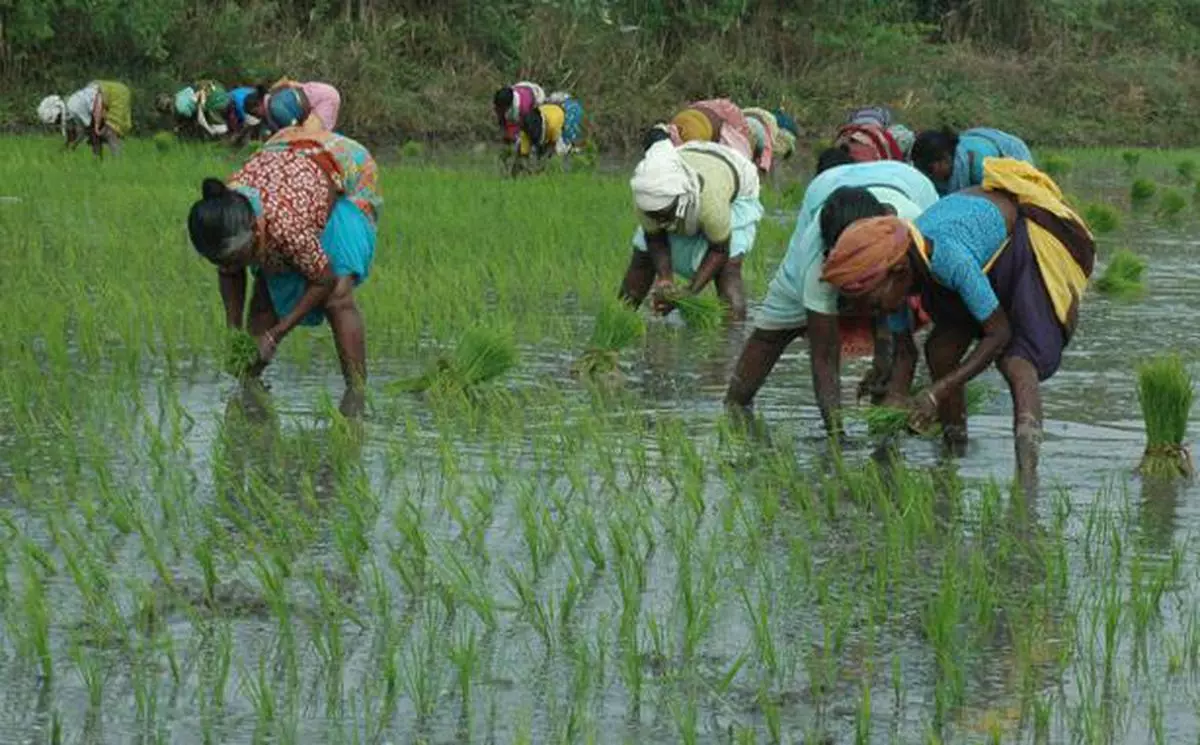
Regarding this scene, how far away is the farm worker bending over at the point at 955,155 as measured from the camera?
696 centimetres

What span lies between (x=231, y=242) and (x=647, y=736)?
283 centimetres

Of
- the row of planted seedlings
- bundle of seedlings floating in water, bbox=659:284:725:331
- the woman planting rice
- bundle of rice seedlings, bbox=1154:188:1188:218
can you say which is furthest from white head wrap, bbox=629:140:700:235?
bundle of rice seedlings, bbox=1154:188:1188:218

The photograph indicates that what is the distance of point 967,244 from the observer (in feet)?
18.8

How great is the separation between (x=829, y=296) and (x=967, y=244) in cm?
56

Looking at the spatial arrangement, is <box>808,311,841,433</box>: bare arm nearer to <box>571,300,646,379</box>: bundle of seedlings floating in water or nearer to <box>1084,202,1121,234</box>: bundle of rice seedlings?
<box>571,300,646,379</box>: bundle of seedlings floating in water

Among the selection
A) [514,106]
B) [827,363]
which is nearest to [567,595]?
[827,363]

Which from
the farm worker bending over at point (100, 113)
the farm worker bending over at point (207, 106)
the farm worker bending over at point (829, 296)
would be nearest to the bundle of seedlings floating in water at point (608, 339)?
the farm worker bending over at point (829, 296)

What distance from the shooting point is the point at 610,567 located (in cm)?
496

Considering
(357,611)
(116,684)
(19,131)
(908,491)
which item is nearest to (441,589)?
(357,611)

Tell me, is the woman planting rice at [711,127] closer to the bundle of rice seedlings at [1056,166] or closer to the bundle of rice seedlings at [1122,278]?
the bundle of rice seedlings at [1122,278]

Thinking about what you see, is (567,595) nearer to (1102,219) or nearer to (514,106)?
(1102,219)

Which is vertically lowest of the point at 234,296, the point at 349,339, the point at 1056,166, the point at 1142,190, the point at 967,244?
the point at 1056,166

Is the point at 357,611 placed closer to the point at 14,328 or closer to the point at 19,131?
the point at 14,328

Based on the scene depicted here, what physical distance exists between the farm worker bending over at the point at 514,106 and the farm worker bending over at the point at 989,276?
11170 mm
